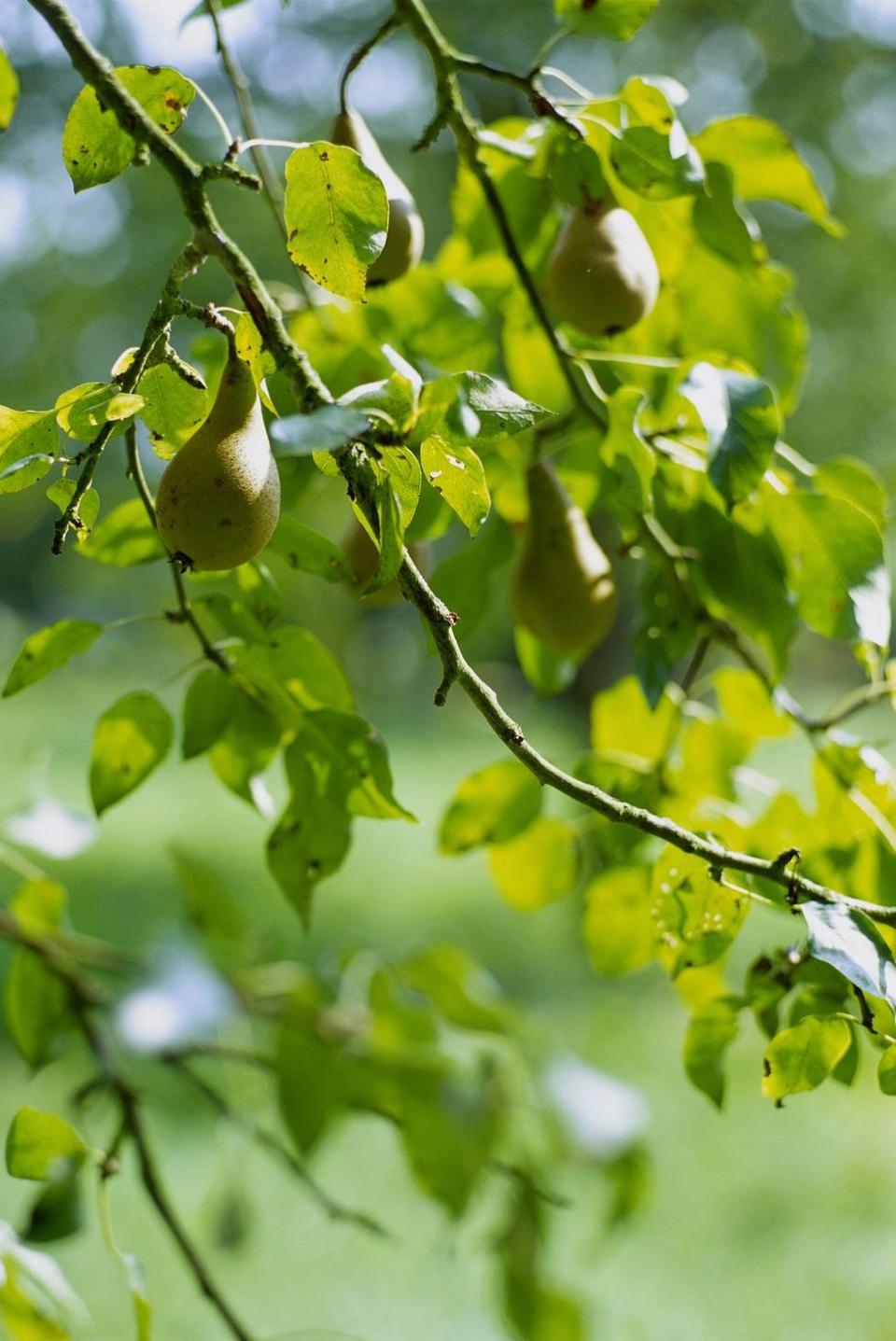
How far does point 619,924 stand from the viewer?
54cm

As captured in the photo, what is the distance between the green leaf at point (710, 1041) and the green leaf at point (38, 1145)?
21 cm

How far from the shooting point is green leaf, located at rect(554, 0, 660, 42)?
478 mm

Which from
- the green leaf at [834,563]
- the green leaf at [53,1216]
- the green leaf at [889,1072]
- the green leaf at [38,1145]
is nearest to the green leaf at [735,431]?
the green leaf at [834,563]

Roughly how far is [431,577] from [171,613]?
14 cm

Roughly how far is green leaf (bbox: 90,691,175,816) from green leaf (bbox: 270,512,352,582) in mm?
91

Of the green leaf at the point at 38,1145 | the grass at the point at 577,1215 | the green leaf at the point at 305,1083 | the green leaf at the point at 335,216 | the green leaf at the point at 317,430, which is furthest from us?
the grass at the point at 577,1215

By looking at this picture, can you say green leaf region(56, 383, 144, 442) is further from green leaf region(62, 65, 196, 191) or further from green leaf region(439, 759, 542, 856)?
green leaf region(439, 759, 542, 856)

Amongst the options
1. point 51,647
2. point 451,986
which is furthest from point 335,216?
point 451,986

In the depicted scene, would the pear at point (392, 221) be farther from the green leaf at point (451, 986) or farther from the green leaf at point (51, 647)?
the green leaf at point (451, 986)

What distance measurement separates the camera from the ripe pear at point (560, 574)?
530mm

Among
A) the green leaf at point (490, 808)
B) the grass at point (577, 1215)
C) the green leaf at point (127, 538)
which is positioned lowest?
the grass at point (577, 1215)

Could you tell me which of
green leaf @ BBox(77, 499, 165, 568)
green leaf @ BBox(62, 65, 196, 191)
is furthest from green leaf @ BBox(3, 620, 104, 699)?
green leaf @ BBox(62, 65, 196, 191)

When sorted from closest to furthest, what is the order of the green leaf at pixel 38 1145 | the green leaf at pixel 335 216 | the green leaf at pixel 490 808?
1. the green leaf at pixel 335 216
2. the green leaf at pixel 38 1145
3. the green leaf at pixel 490 808

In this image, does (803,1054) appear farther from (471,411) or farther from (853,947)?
(471,411)
